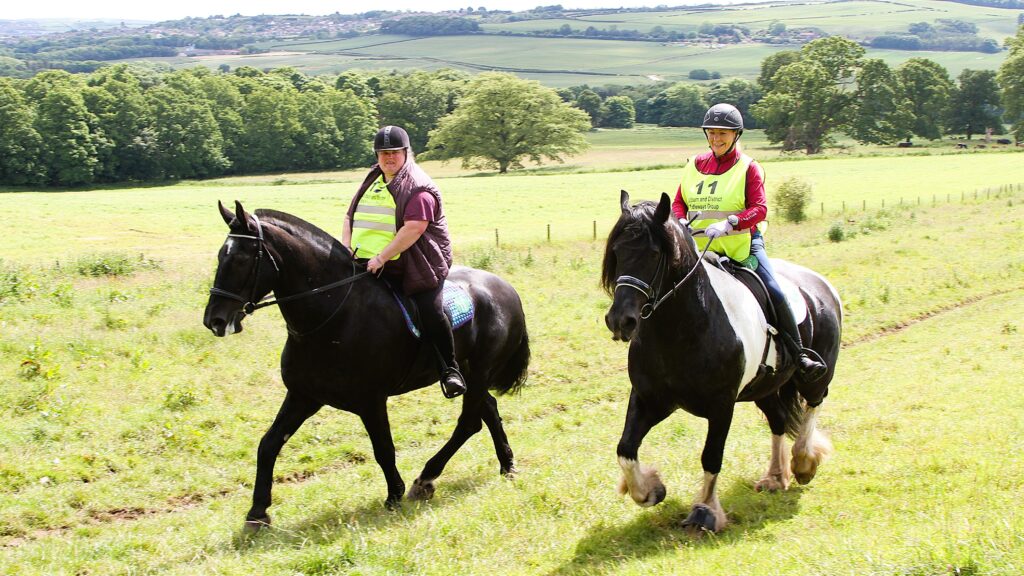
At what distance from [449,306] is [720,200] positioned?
2.91 metres

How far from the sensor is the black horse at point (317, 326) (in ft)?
25.0

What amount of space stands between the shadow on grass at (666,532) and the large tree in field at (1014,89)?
98.0 metres

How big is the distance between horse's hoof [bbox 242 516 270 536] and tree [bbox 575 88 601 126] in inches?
5271

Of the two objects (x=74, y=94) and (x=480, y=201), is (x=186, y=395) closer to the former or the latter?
(x=480, y=201)

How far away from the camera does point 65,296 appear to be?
18016 millimetres

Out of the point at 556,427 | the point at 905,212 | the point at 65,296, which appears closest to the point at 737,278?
the point at 556,427

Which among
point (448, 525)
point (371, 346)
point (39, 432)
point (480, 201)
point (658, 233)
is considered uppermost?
point (658, 233)

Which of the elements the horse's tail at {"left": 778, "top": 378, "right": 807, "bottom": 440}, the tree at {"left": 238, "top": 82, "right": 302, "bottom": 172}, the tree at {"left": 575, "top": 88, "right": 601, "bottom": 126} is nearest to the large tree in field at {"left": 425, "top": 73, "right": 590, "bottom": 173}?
the tree at {"left": 238, "top": 82, "right": 302, "bottom": 172}

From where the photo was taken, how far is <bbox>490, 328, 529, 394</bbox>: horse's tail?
10531mm

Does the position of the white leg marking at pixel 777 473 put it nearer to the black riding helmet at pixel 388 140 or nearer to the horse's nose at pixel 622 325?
the horse's nose at pixel 622 325

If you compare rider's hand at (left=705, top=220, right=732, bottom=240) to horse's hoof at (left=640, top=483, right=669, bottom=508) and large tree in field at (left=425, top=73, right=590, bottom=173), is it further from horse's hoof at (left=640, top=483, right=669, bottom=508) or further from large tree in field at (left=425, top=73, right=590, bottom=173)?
large tree in field at (left=425, top=73, right=590, bottom=173)

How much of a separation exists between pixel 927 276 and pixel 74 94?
246 ft

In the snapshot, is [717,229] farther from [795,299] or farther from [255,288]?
[255,288]

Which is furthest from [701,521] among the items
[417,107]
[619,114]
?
[619,114]
